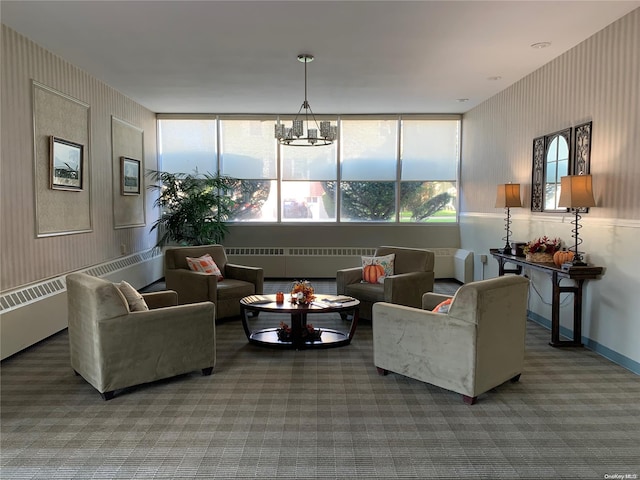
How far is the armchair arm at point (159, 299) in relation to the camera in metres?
4.27

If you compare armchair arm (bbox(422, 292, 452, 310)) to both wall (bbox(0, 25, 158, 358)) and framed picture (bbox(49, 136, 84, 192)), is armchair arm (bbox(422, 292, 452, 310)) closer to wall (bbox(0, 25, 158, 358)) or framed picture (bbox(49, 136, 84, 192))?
wall (bbox(0, 25, 158, 358))

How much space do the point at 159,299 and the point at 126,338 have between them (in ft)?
3.23

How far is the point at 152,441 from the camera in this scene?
2.75 metres

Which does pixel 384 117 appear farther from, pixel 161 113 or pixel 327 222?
pixel 161 113

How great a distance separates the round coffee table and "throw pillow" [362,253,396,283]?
96 centimetres

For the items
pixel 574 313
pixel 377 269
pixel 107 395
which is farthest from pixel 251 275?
pixel 574 313

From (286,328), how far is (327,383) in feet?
3.67

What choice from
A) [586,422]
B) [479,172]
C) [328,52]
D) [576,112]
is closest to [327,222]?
[479,172]

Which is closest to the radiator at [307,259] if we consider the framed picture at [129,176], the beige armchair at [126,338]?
the framed picture at [129,176]

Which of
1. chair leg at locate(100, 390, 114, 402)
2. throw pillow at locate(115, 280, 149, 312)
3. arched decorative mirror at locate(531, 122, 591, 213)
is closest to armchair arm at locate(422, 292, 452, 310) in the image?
arched decorative mirror at locate(531, 122, 591, 213)

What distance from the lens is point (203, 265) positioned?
18.9 ft

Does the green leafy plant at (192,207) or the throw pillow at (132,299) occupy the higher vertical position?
the green leafy plant at (192,207)

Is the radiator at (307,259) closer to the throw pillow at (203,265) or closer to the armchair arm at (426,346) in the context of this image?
the throw pillow at (203,265)

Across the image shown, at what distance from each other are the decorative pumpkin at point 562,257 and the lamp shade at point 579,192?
537 millimetres
